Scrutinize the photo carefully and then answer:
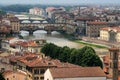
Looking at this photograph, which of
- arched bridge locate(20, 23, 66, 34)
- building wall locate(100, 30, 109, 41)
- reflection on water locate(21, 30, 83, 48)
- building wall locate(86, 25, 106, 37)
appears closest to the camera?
reflection on water locate(21, 30, 83, 48)

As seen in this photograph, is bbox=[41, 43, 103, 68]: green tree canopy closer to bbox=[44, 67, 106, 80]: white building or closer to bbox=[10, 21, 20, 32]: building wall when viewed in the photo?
bbox=[44, 67, 106, 80]: white building

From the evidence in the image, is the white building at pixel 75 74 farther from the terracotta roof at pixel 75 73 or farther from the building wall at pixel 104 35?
the building wall at pixel 104 35

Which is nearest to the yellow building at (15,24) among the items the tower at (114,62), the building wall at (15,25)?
the building wall at (15,25)

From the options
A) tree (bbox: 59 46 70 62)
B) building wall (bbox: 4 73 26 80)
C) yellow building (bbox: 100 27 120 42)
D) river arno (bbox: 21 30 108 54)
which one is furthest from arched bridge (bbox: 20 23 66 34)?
building wall (bbox: 4 73 26 80)

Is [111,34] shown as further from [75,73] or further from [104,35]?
[75,73]

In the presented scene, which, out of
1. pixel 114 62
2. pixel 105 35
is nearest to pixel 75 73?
pixel 114 62

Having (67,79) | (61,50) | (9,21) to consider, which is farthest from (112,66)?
(9,21)

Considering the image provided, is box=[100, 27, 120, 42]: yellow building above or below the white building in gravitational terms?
below

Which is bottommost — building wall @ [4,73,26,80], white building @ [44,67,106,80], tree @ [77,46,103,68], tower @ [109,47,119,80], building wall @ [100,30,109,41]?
building wall @ [100,30,109,41]
